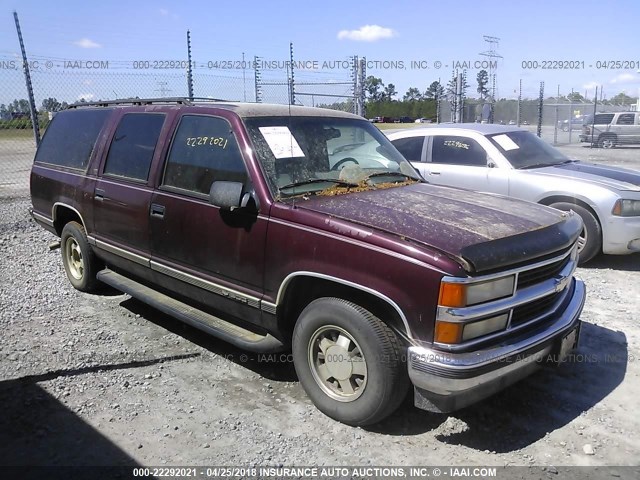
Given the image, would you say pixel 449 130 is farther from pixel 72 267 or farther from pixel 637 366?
pixel 72 267

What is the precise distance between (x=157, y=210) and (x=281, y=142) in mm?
1157

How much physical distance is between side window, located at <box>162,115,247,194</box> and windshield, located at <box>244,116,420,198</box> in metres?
0.19

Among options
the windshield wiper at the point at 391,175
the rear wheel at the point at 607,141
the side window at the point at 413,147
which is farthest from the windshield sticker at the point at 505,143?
the rear wheel at the point at 607,141

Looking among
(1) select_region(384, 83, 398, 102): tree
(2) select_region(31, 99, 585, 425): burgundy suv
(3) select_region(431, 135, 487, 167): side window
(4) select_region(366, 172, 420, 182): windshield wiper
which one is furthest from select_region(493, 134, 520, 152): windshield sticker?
(1) select_region(384, 83, 398, 102): tree

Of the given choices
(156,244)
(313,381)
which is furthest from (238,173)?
(313,381)

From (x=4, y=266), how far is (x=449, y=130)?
6.12m

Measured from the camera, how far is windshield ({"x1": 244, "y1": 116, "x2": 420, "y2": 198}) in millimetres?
3654

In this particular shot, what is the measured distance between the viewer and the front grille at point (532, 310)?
120 inches

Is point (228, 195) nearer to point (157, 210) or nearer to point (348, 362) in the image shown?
point (157, 210)

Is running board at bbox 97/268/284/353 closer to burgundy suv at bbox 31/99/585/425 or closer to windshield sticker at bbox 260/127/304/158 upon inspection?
burgundy suv at bbox 31/99/585/425

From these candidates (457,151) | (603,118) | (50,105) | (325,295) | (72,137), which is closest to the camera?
(325,295)

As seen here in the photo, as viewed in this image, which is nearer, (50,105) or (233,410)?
(233,410)

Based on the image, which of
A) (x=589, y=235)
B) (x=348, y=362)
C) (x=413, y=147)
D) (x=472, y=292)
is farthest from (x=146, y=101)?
(x=589, y=235)

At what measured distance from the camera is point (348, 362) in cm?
315
